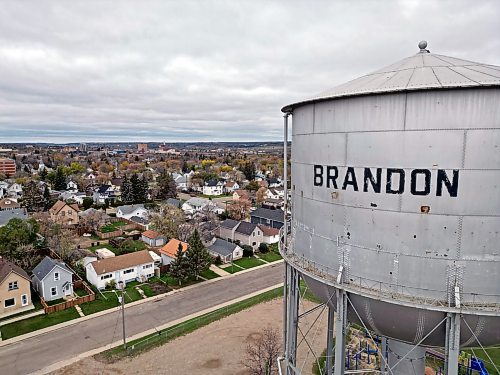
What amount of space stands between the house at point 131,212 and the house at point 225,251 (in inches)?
698

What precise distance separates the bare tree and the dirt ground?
36 cm

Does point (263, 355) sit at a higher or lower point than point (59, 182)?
lower

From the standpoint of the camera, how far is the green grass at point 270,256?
34.9 metres

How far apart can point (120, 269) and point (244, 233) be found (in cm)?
1400

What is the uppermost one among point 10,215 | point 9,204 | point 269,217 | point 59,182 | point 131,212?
point 59,182

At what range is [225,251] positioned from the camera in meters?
34.1

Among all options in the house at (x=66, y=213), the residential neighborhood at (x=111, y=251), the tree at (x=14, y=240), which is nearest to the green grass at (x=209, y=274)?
the residential neighborhood at (x=111, y=251)

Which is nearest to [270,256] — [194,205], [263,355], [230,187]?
[263,355]

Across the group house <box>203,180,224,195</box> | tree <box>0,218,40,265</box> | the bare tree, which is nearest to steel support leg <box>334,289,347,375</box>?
the bare tree

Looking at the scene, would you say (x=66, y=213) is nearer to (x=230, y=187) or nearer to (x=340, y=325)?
(x=230, y=187)

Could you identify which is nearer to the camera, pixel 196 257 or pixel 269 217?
pixel 196 257

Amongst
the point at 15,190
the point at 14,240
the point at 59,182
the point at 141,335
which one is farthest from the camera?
the point at 59,182

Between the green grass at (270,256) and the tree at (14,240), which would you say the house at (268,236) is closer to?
the green grass at (270,256)

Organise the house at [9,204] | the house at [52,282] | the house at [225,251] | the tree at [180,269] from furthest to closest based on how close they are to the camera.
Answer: the house at [9,204] < the house at [225,251] < the tree at [180,269] < the house at [52,282]
